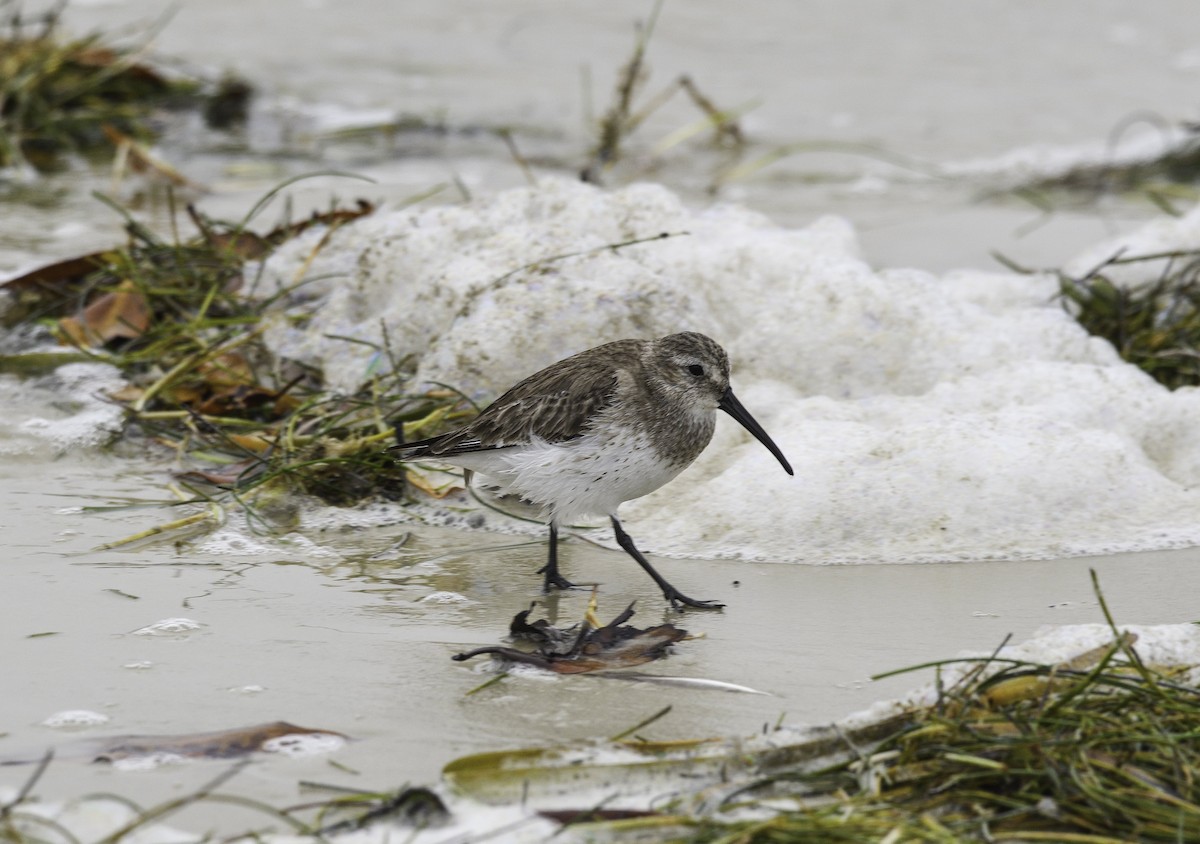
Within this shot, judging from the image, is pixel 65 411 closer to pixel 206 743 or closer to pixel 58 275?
pixel 58 275

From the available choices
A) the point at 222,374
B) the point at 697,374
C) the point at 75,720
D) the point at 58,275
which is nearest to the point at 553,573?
the point at 697,374

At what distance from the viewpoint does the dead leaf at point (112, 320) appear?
17.9ft

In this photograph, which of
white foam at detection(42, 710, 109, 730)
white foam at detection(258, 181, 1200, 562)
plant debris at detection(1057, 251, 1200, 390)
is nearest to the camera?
white foam at detection(42, 710, 109, 730)

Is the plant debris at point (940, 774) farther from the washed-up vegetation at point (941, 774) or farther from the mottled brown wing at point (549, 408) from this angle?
the mottled brown wing at point (549, 408)

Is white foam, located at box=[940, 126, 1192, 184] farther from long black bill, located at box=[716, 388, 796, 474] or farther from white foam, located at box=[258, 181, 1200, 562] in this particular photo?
long black bill, located at box=[716, 388, 796, 474]

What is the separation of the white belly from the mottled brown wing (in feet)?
0.16

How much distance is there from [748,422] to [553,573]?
2.39 feet

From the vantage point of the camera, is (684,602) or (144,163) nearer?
(684,602)

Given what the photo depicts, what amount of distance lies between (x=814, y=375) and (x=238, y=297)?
221cm

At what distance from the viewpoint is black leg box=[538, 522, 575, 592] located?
3963 mm

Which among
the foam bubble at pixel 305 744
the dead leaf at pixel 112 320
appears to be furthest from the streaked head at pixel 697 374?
the dead leaf at pixel 112 320

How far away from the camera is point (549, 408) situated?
160 inches

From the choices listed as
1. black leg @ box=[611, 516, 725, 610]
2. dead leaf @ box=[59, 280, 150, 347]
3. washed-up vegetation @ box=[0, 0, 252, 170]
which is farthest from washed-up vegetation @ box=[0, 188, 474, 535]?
washed-up vegetation @ box=[0, 0, 252, 170]

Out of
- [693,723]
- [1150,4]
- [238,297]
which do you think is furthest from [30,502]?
[1150,4]
